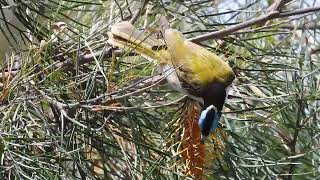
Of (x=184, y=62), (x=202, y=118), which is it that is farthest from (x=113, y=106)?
(x=184, y=62)

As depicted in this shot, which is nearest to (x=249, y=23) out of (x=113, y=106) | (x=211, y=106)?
(x=211, y=106)

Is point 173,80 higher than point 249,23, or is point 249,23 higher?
point 249,23

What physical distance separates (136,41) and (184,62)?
0.11 meters

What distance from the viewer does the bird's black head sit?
49.1 inches

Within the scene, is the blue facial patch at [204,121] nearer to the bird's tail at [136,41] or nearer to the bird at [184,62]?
the bird at [184,62]

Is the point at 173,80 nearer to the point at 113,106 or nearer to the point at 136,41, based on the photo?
the point at 136,41

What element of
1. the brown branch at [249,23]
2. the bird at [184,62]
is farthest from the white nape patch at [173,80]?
the brown branch at [249,23]

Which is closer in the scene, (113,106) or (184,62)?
(113,106)

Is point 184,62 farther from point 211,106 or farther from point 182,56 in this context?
point 211,106

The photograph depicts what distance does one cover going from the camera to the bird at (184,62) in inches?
53.1

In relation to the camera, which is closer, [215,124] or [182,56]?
[215,124]

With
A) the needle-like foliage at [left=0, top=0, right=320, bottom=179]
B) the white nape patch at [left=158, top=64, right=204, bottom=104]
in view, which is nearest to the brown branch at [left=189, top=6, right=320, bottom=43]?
the needle-like foliage at [left=0, top=0, right=320, bottom=179]

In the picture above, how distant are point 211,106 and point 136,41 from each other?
7.3 inches

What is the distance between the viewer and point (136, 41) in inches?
54.2
